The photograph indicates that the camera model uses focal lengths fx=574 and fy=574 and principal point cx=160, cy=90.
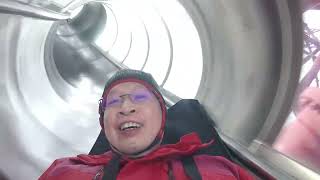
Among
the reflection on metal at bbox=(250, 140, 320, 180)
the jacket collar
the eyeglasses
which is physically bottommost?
the reflection on metal at bbox=(250, 140, 320, 180)

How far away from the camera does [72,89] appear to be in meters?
2.58

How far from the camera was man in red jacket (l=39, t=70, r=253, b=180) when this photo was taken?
1.19 metres

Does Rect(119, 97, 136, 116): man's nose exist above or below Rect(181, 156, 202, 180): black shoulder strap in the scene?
above

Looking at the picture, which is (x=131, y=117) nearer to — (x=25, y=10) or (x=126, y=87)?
(x=126, y=87)

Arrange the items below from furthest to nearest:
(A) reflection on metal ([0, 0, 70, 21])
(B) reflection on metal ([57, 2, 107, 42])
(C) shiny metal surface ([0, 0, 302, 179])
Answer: (B) reflection on metal ([57, 2, 107, 42]) < (C) shiny metal surface ([0, 0, 302, 179]) < (A) reflection on metal ([0, 0, 70, 21])

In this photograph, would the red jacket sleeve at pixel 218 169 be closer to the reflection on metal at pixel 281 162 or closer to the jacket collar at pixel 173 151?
the jacket collar at pixel 173 151

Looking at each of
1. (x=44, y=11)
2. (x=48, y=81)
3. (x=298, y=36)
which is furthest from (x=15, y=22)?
(x=298, y=36)

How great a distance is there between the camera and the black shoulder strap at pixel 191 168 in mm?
1166

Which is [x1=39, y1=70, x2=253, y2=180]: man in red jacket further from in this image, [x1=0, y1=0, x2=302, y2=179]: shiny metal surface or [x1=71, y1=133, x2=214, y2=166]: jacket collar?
[x1=0, y1=0, x2=302, y2=179]: shiny metal surface

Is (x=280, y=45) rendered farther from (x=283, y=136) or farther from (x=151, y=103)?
(x=151, y=103)

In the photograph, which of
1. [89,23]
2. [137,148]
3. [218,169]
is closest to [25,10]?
[137,148]

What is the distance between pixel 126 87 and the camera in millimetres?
1270

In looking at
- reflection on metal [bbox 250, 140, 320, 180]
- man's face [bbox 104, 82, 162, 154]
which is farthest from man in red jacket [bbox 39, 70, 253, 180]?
reflection on metal [bbox 250, 140, 320, 180]

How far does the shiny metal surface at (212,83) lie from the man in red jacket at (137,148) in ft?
1.13
